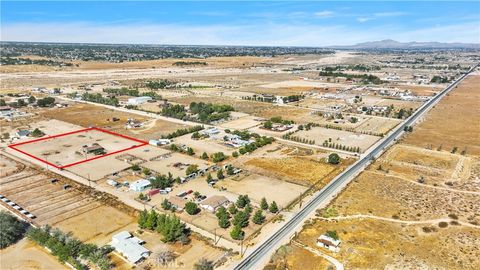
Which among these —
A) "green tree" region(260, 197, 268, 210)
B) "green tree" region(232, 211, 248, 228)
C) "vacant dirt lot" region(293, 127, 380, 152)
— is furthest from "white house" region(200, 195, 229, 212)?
"vacant dirt lot" region(293, 127, 380, 152)

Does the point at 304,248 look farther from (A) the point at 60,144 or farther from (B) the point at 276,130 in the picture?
(A) the point at 60,144

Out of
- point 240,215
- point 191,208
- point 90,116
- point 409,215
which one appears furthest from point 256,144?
point 90,116

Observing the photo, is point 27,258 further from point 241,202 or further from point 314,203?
point 314,203

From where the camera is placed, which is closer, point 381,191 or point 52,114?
point 381,191

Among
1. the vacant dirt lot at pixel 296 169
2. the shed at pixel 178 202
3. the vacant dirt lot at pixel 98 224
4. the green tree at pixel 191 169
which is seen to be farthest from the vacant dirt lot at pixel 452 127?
the vacant dirt lot at pixel 98 224

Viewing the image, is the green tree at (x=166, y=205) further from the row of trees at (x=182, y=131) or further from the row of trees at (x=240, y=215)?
the row of trees at (x=182, y=131)

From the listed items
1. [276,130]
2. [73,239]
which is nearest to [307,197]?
[73,239]

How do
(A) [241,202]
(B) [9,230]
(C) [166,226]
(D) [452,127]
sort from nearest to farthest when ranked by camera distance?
(B) [9,230], (C) [166,226], (A) [241,202], (D) [452,127]
